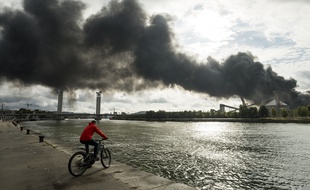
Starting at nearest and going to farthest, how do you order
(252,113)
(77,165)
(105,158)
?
(77,165), (105,158), (252,113)

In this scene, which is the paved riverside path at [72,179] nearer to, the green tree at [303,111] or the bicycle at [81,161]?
the bicycle at [81,161]

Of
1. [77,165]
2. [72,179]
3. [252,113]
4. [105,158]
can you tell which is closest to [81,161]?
[77,165]

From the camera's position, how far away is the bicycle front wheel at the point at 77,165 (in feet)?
43.0

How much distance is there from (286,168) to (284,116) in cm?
18407

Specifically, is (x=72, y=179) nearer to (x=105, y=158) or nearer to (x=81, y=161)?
(x=81, y=161)

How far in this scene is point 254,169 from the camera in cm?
2017

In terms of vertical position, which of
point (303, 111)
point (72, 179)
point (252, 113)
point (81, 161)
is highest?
point (303, 111)

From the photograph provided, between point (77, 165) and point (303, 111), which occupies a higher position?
point (303, 111)

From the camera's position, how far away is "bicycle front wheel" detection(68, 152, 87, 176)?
13.1 meters

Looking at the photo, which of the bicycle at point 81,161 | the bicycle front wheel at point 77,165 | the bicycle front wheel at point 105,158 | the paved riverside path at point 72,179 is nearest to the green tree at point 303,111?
the paved riverside path at point 72,179

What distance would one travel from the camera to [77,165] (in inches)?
529

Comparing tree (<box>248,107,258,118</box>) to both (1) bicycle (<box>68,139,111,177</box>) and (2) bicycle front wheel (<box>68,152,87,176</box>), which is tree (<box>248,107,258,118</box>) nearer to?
(1) bicycle (<box>68,139,111,177</box>)

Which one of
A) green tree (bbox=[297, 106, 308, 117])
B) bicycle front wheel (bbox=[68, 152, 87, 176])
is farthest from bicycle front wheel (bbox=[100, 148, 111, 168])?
green tree (bbox=[297, 106, 308, 117])

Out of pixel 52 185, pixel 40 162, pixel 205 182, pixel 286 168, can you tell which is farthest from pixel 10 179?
pixel 286 168
